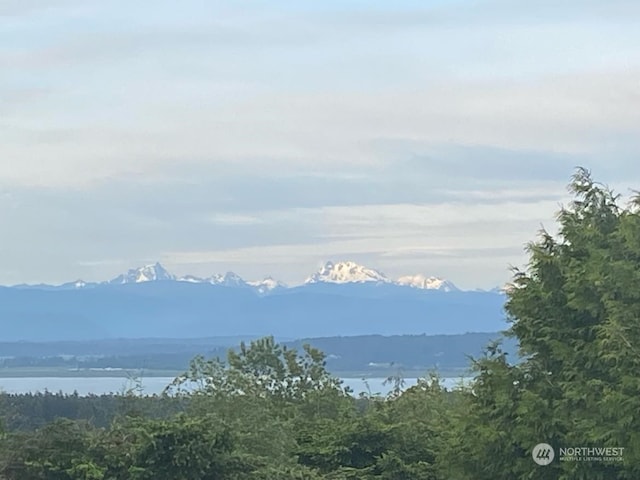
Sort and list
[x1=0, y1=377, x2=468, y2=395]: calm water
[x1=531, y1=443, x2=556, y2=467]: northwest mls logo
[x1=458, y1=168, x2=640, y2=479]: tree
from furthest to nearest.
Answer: [x1=0, y1=377, x2=468, y2=395]: calm water
[x1=531, y1=443, x2=556, y2=467]: northwest mls logo
[x1=458, y1=168, x2=640, y2=479]: tree

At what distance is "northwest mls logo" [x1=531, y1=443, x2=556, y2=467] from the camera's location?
52.9 feet

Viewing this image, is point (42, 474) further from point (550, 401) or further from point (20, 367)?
point (20, 367)

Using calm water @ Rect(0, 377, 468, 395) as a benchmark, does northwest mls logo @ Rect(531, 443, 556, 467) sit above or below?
below

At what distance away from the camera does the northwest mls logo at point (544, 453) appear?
52.9 feet

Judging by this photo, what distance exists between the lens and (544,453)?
16.2 m

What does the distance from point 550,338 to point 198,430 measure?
183 inches
